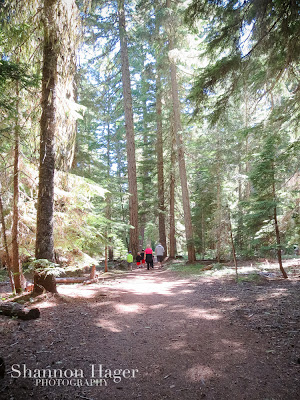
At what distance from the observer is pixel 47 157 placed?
5.75 m

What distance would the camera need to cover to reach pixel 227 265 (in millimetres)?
12438

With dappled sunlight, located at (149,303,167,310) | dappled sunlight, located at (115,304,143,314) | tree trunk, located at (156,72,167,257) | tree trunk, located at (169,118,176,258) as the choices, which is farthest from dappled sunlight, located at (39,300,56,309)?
tree trunk, located at (156,72,167,257)

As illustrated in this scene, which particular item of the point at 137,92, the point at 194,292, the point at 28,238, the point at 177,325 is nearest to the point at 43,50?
the point at 28,238

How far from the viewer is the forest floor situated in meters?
2.69

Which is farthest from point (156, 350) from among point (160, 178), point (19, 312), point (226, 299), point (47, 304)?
point (160, 178)

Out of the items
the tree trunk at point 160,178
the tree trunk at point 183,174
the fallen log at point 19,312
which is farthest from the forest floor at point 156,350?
the tree trunk at point 160,178

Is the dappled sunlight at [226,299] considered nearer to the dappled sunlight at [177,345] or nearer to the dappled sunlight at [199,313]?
the dappled sunlight at [199,313]

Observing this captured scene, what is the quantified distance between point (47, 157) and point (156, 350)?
4.86 m

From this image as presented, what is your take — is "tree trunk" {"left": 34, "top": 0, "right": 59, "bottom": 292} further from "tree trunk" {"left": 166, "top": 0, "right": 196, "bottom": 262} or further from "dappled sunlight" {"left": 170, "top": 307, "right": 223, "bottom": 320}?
"tree trunk" {"left": 166, "top": 0, "right": 196, "bottom": 262}

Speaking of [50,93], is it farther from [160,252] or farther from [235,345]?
[160,252]

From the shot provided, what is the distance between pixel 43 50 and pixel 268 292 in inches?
347

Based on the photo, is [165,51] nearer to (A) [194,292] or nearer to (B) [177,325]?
(A) [194,292]

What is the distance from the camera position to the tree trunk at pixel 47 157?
18.3 feet

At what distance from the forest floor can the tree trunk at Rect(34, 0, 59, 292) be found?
1055 millimetres
